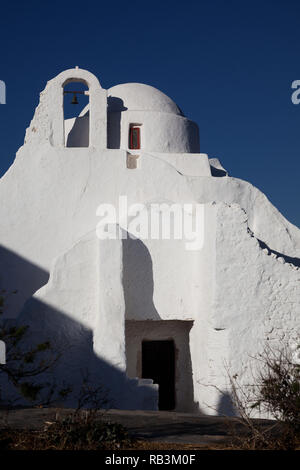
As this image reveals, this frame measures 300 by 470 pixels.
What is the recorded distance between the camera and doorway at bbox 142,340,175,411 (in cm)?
1282

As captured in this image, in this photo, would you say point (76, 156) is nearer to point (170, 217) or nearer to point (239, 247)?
point (170, 217)

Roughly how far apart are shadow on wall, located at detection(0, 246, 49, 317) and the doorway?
2.76 metres

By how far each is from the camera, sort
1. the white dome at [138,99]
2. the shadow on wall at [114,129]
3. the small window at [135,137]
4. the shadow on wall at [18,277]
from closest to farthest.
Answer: the shadow on wall at [18,277] < the shadow on wall at [114,129] < the small window at [135,137] < the white dome at [138,99]

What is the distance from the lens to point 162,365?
12.9 m

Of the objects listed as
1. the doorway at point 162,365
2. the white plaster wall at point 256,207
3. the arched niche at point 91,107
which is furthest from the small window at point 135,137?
the doorway at point 162,365

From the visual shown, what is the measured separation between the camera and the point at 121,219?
12539mm

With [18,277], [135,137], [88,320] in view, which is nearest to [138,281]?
[88,320]

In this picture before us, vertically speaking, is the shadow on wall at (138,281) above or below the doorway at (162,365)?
above

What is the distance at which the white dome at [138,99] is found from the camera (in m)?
15.6

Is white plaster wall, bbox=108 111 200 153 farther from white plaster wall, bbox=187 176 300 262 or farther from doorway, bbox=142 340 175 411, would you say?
doorway, bbox=142 340 175 411

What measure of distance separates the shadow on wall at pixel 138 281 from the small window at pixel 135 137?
13.1 feet

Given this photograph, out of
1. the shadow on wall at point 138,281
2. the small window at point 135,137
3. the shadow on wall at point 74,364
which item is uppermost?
the small window at point 135,137

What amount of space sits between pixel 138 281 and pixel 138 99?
595 centimetres

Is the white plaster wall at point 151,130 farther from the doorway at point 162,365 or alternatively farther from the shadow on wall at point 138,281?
the doorway at point 162,365
